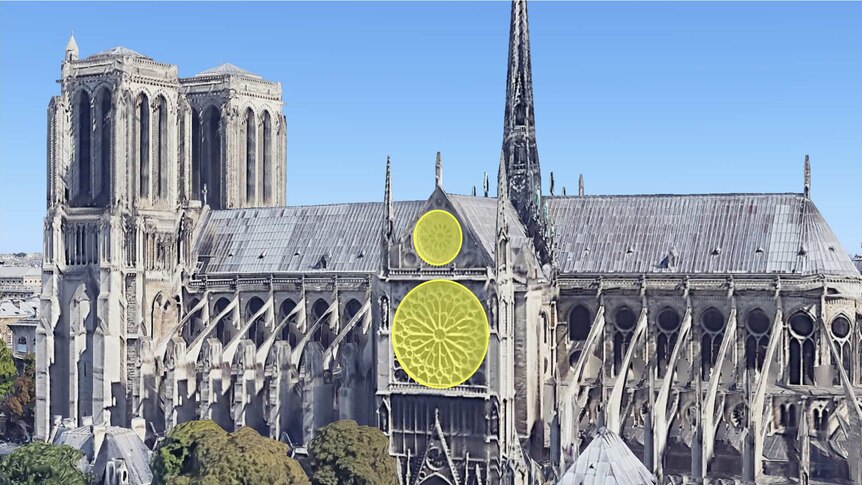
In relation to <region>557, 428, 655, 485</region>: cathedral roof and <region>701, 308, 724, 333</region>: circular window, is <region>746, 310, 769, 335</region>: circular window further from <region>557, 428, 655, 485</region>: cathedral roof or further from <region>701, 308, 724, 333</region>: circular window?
<region>557, 428, 655, 485</region>: cathedral roof

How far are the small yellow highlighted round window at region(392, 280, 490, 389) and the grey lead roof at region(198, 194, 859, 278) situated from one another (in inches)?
162

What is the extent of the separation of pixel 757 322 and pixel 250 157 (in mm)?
47048

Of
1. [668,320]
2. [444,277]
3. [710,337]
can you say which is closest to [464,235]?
[444,277]

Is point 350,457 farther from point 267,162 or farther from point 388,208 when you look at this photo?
point 267,162

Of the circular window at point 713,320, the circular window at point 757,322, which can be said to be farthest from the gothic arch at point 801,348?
the circular window at point 713,320

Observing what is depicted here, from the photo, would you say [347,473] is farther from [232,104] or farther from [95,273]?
[232,104]

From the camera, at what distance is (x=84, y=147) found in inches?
4134

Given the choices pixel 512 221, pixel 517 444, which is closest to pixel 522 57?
pixel 512 221

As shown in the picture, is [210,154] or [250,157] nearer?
[210,154]

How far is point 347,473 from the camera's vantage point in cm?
7775

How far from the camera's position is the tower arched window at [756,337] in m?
84.0

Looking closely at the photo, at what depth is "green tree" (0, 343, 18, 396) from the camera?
118000mm

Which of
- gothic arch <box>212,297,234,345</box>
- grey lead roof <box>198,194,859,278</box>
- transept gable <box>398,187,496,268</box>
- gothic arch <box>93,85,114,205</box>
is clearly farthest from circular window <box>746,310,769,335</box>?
gothic arch <box>93,85,114,205</box>

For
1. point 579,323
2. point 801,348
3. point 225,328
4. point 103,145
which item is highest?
point 103,145
